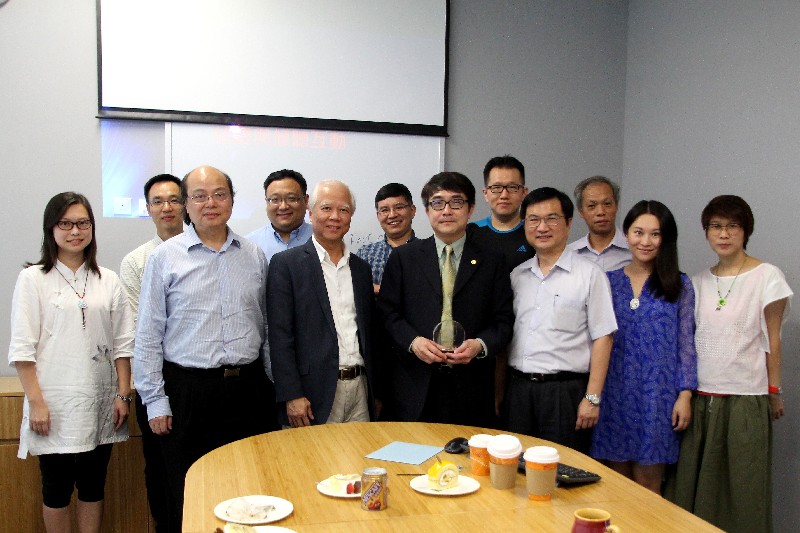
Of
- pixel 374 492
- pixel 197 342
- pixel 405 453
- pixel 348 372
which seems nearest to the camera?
pixel 374 492

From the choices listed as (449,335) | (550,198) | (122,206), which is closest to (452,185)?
(550,198)

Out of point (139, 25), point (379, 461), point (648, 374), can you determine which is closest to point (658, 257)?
point (648, 374)

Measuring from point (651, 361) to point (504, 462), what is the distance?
135 cm

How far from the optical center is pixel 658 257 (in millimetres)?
2988

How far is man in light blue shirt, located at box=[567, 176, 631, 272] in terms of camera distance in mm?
3299

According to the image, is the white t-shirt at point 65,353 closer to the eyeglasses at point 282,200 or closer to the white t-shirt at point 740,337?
the eyeglasses at point 282,200

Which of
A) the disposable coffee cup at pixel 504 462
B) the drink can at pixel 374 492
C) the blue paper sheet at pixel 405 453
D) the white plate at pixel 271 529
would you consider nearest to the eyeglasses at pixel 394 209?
the blue paper sheet at pixel 405 453

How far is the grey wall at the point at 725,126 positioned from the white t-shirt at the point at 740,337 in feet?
1.91

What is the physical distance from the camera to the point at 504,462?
1867 millimetres

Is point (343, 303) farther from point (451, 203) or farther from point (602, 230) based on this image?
point (602, 230)

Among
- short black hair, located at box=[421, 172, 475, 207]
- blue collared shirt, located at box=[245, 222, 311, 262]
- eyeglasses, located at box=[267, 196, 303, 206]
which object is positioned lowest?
blue collared shirt, located at box=[245, 222, 311, 262]

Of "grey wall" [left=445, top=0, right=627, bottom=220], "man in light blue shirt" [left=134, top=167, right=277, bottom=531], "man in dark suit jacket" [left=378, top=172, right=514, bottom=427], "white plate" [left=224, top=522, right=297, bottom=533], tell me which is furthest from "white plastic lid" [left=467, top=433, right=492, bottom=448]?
"grey wall" [left=445, top=0, right=627, bottom=220]

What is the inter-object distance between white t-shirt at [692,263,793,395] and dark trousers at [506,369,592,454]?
0.60m

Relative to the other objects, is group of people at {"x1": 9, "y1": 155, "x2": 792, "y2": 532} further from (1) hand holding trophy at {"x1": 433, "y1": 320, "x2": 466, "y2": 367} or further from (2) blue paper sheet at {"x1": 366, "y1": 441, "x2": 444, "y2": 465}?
(2) blue paper sheet at {"x1": 366, "y1": 441, "x2": 444, "y2": 465}
